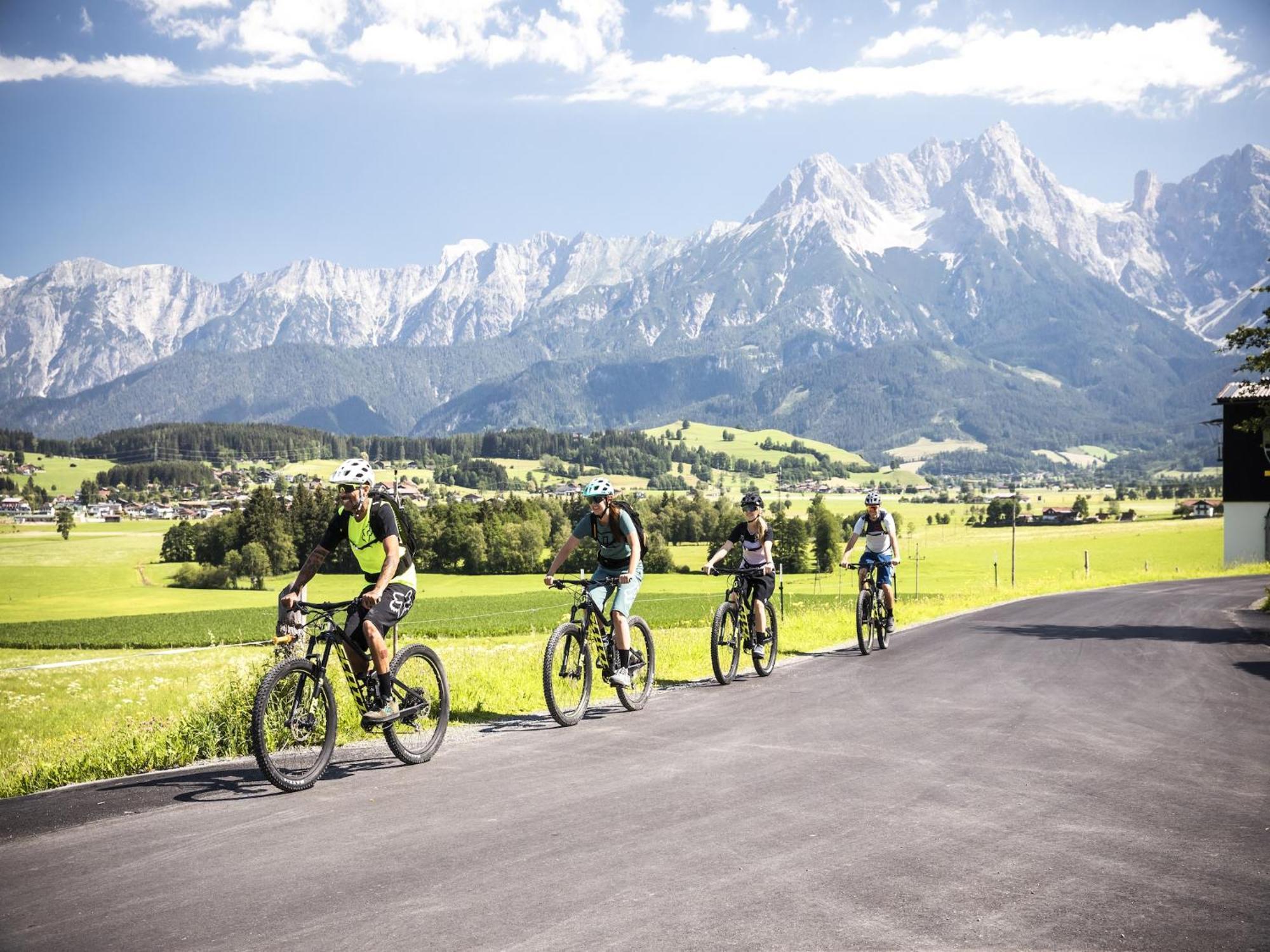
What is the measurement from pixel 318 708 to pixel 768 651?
8706 mm

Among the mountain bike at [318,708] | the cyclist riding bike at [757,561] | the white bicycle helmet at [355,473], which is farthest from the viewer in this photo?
the cyclist riding bike at [757,561]

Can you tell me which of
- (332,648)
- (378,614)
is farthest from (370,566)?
(332,648)

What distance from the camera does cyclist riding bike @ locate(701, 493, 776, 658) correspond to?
1625cm

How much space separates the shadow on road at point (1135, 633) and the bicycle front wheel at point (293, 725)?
16.9 meters

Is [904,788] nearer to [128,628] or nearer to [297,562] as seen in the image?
[128,628]

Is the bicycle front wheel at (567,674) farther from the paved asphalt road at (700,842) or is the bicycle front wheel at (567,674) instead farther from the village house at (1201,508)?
the village house at (1201,508)

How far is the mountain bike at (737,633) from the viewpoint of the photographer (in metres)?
15.6

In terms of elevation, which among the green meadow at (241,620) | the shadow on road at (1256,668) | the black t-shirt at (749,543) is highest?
the black t-shirt at (749,543)

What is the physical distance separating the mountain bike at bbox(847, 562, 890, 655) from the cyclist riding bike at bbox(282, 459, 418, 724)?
1117 centimetres

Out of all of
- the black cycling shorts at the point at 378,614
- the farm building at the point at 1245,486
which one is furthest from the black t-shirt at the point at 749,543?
the farm building at the point at 1245,486

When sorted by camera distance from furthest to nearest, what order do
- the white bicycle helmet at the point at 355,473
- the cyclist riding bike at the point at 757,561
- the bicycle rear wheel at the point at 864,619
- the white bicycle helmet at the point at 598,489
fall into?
the bicycle rear wheel at the point at 864,619
the cyclist riding bike at the point at 757,561
the white bicycle helmet at the point at 598,489
the white bicycle helmet at the point at 355,473

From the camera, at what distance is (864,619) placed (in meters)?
19.4

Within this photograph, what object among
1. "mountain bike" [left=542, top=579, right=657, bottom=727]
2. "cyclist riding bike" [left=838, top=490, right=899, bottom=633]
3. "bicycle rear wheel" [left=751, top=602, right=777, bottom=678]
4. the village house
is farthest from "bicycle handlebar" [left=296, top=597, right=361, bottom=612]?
the village house

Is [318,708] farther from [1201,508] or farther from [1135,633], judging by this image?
[1201,508]
